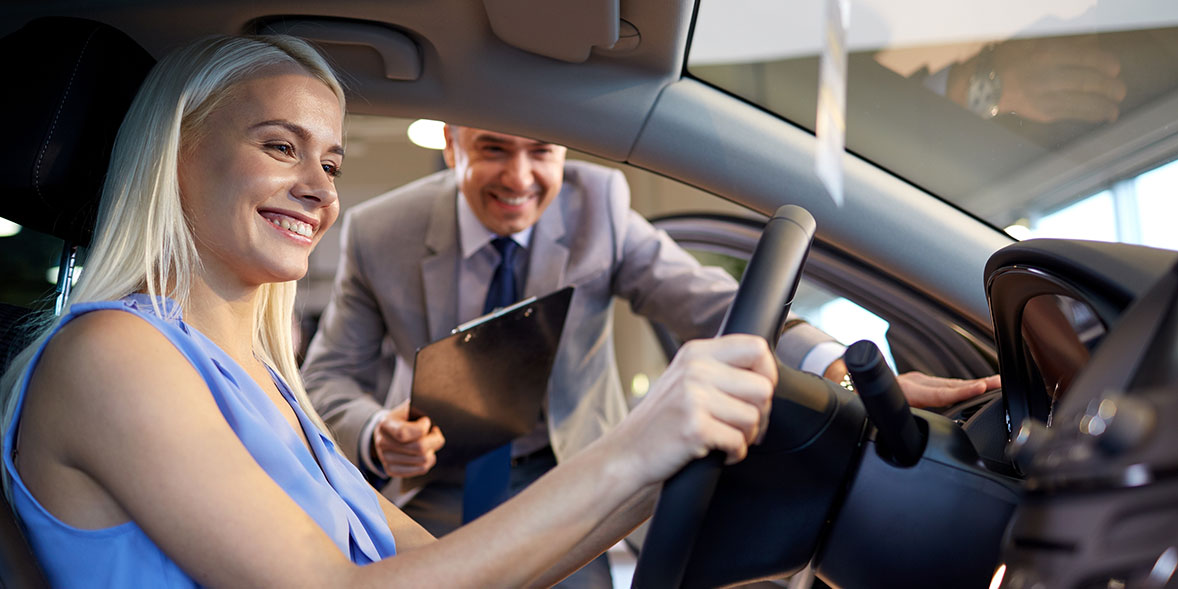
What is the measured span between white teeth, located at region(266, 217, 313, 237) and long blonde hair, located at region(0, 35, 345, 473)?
0.35 ft

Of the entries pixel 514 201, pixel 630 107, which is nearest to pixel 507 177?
pixel 514 201

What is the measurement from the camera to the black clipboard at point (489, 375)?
66.0 inches

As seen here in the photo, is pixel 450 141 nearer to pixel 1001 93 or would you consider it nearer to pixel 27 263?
pixel 27 263

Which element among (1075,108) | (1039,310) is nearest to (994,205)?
(1075,108)

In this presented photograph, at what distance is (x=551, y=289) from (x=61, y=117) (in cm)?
126

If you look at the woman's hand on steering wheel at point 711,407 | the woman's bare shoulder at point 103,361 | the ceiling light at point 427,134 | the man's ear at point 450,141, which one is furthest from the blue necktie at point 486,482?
the ceiling light at point 427,134

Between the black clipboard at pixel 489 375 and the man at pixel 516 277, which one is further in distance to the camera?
the man at pixel 516 277

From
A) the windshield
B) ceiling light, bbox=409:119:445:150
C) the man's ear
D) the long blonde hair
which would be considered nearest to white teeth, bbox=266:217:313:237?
the long blonde hair

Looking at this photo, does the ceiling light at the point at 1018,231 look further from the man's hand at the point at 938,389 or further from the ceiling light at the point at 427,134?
the ceiling light at the point at 427,134

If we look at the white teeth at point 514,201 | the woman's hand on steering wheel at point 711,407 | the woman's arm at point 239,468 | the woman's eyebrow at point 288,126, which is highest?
the white teeth at point 514,201

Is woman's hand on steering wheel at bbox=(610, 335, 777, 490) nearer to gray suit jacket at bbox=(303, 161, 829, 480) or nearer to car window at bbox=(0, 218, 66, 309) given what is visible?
car window at bbox=(0, 218, 66, 309)

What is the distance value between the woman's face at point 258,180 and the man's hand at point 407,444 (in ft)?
2.31

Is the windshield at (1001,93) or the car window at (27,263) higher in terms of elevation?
the windshield at (1001,93)

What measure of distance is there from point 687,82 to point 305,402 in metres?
0.75
